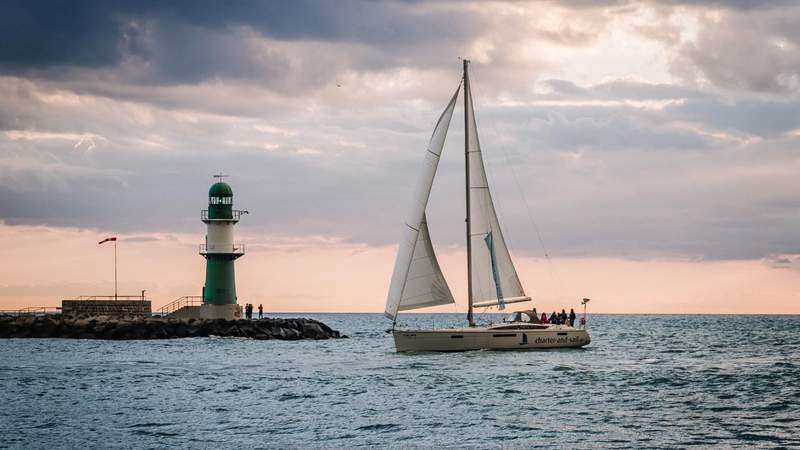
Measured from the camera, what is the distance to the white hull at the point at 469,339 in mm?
46500

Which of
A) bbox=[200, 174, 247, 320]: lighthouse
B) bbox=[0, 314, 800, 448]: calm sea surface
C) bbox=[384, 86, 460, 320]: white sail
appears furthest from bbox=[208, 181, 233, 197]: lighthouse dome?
bbox=[384, 86, 460, 320]: white sail

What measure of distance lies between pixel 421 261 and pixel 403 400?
48.3ft

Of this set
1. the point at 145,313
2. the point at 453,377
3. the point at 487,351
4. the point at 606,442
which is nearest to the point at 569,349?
the point at 487,351

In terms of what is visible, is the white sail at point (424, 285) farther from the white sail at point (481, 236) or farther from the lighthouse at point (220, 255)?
the lighthouse at point (220, 255)

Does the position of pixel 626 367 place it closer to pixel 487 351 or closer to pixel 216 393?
pixel 487 351

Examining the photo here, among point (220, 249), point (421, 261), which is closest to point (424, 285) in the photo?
point (421, 261)

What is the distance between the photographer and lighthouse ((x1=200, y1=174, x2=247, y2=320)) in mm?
71938

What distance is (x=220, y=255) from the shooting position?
235ft

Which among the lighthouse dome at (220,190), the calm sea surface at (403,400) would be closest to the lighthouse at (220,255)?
the lighthouse dome at (220,190)

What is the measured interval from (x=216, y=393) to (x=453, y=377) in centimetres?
894

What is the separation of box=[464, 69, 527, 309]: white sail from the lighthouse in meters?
27.8

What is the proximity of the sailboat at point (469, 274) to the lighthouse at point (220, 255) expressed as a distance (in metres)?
25.7

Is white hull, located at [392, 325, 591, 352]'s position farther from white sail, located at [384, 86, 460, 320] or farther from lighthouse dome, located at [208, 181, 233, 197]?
lighthouse dome, located at [208, 181, 233, 197]

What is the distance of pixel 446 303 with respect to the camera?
4638 centimetres
